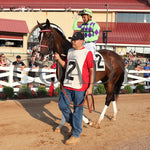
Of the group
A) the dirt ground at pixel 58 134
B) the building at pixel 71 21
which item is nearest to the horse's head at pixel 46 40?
the dirt ground at pixel 58 134

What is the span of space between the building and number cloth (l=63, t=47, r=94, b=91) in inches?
857

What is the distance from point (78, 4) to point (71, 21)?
4737 millimetres

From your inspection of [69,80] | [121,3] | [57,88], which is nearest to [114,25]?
[121,3]

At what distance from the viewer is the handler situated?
400cm

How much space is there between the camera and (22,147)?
3.98 m

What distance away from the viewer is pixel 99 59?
5637 mm

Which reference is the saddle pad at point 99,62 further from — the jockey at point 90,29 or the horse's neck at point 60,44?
the horse's neck at point 60,44

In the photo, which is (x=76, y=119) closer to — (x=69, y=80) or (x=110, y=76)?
(x=69, y=80)

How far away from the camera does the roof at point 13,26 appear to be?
2481 cm

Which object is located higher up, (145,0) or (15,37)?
(145,0)

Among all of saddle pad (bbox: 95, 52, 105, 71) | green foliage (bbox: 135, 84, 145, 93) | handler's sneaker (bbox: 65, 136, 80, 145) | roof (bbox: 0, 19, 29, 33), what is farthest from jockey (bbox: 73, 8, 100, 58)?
roof (bbox: 0, 19, 29, 33)

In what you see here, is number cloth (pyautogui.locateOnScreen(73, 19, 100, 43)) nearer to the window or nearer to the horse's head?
the horse's head

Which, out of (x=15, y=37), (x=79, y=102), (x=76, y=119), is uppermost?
(x=15, y=37)

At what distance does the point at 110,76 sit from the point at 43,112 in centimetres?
235
